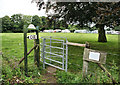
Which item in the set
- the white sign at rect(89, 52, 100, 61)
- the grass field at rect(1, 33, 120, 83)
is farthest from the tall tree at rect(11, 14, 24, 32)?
the white sign at rect(89, 52, 100, 61)

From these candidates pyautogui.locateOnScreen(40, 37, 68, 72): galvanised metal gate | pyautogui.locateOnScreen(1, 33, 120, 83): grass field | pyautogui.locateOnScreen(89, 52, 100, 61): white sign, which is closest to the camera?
pyautogui.locateOnScreen(89, 52, 100, 61): white sign

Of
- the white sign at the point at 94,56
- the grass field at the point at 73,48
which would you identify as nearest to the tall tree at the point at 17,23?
the grass field at the point at 73,48

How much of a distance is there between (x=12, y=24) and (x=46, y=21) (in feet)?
12.6

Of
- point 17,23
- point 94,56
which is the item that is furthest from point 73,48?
point 94,56

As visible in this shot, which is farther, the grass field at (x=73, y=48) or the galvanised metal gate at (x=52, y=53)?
the grass field at (x=73, y=48)

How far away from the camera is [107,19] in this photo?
6.34m

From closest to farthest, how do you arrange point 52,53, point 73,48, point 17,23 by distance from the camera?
point 52,53, point 17,23, point 73,48

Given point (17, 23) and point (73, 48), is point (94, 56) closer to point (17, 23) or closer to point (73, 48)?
point (17, 23)

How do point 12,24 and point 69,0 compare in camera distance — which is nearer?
point 12,24

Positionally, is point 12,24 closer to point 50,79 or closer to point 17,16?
point 17,16

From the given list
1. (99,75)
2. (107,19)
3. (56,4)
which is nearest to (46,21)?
(56,4)

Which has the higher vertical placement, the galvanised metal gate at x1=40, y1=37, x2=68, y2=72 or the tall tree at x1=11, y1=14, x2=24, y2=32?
the tall tree at x1=11, y1=14, x2=24, y2=32

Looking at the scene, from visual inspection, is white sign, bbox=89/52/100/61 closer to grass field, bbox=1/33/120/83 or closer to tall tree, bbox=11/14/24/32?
grass field, bbox=1/33/120/83

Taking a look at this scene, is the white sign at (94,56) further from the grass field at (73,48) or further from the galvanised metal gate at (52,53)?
the grass field at (73,48)
